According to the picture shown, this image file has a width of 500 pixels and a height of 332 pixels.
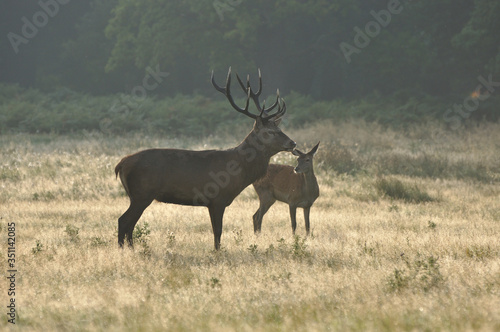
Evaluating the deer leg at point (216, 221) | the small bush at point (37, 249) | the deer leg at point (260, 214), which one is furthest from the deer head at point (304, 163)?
the small bush at point (37, 249)

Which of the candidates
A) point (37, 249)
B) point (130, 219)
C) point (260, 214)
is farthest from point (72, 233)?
point (260, 214)

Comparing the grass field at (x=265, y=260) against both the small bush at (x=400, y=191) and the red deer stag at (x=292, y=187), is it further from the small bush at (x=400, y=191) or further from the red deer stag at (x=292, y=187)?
the red deer stag at (x=292, y=187)

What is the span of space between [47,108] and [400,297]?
3339cm

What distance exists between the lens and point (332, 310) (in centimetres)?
596

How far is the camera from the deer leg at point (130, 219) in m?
9.07

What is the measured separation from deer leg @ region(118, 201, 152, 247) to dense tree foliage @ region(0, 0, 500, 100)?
27072 mm

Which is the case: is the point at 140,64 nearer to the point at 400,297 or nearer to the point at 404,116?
the point at 404,116

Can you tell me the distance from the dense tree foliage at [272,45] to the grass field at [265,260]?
21.2 meters

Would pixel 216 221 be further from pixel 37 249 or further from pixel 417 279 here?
pixel 417 279

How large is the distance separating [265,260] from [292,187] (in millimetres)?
3257

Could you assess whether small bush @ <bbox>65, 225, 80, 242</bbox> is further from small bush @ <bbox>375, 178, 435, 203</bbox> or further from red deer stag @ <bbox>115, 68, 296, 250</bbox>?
small bush @ <bbox>375, 178, 435, 203</bbox>

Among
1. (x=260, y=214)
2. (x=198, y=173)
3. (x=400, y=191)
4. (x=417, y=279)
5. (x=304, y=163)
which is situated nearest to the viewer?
(x=417, y=279)

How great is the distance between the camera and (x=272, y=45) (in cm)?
4097

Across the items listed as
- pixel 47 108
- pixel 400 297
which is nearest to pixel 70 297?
pixel 400 297
